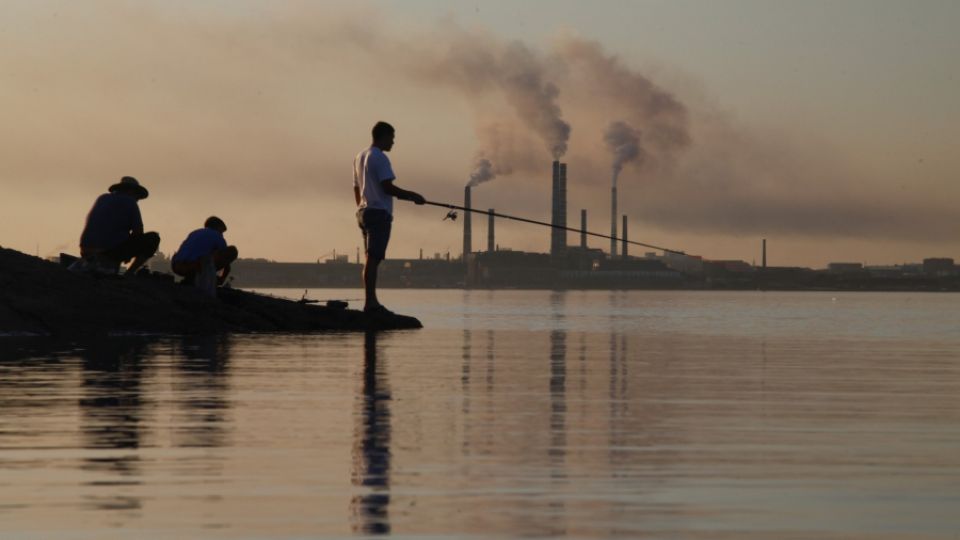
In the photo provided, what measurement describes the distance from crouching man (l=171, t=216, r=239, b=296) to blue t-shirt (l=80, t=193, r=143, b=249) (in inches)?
39.5

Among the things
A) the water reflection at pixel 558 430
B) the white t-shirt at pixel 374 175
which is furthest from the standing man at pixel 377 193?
the water reflection at pixel 558 430

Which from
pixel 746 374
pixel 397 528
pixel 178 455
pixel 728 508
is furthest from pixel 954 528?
pixel 746 374

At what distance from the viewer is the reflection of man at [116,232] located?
19.7 metres

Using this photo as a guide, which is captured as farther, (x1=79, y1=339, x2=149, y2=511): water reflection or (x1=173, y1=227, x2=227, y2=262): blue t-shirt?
(x1=173, y1=227, x2=227, y2=262): blue t-shirt

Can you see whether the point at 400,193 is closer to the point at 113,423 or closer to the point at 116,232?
the point at 116,232

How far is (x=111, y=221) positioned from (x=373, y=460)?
13.8 metres

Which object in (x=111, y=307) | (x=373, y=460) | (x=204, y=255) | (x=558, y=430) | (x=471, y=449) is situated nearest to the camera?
(x=373, y=460)

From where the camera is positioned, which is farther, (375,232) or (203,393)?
(375,232)

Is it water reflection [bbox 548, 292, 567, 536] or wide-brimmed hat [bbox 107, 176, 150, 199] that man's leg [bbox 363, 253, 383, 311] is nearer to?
wide-brimmed hat [bbox 107, 176, 150, 199]

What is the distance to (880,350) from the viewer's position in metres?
17.8

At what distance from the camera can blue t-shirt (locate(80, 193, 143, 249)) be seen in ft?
64.6

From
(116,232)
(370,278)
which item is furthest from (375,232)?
(116,232)

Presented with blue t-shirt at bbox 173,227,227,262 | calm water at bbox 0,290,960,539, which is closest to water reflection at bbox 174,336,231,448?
calm water at bbox 0,290,960,539

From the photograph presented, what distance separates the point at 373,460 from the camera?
6641 millimetres
